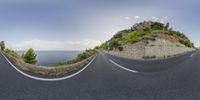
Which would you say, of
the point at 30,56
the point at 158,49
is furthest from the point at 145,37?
the point at 30,56

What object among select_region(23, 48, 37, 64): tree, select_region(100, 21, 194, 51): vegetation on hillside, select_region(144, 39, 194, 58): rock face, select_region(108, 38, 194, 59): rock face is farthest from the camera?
select_region(23, 48, 37, 64): tree

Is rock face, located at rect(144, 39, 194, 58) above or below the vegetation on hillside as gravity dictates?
below

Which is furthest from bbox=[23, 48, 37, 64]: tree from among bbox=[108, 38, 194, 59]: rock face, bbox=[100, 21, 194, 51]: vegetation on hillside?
bbox=[108, 38, 194, 59]: rock face

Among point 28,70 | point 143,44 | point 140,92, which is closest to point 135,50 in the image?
point 143,44

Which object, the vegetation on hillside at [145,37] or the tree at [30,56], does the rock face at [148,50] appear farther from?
the tree at [30,56]

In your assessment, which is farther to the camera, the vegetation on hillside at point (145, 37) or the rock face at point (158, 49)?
the vegetation on hillside at point (145, 37)

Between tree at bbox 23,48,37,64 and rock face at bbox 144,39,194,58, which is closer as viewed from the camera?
rock face at bbox 144,39,194,58

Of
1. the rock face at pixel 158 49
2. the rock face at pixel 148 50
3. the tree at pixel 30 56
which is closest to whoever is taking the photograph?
the rock face at pixel 148 50

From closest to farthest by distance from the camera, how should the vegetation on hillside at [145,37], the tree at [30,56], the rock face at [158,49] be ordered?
the rock face at [158,49] < the vegetation on hillside at [145,37] < the tree at [30,56]

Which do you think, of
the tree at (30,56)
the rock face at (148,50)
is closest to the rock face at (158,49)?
the rock face at (148,50)

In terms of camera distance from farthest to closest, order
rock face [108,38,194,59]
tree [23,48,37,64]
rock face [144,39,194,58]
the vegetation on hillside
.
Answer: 1. tree [23,48,37,64]
2. the vegetation on hillside
3. rock face [144,39,194,58]
4. rock face [108,38,194,59]

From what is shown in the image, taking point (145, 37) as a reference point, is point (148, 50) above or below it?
below

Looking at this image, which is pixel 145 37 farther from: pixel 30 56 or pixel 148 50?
pixel 30 56

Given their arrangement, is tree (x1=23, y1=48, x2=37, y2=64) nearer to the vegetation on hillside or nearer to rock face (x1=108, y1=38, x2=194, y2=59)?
the vegetation on hillside
